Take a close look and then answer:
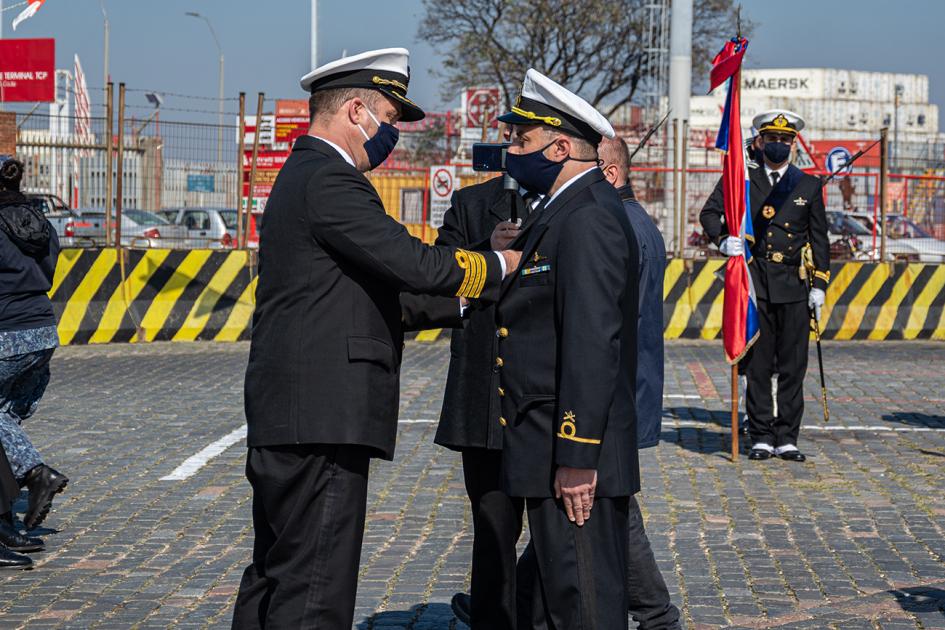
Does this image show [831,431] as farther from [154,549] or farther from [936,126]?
[936,126]

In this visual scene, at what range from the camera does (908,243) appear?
21.0 metres

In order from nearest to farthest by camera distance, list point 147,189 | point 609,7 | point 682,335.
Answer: point 682,335 < point 147,189 < point 609,7

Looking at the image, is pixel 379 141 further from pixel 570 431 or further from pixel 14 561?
pixel 14 561

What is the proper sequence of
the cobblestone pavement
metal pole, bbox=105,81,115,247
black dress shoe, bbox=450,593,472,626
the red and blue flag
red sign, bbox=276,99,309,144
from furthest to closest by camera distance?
red sign, bbox=276,99,309,144 → metal pole, bbox=105,81,115,247 → the red and blue flag → the cobblestone pavement → black dress shoe, bbox=450,593,472,626

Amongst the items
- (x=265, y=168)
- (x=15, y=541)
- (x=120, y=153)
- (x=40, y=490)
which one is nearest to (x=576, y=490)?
(x=15, y=541)

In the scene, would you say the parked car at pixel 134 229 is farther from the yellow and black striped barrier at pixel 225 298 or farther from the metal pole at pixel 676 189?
the metal pole at pixel 676 189

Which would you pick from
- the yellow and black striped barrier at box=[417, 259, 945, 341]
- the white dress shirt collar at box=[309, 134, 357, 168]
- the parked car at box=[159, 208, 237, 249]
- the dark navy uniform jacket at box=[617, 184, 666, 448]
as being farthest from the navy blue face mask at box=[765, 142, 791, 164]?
the parked car at box=[159, 208, 237, 249]

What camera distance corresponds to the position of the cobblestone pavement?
18.8ft

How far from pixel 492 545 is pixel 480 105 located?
18162mm

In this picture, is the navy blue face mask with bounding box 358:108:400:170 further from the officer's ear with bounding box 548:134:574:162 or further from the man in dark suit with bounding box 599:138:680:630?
the man in dark suit with bounding box 599:138:680:630

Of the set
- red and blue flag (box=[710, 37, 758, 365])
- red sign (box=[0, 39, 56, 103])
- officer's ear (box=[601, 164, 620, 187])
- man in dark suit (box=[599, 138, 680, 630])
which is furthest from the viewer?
red sign (box=[0, 39, 56, 103])

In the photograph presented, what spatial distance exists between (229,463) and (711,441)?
3.33 metres

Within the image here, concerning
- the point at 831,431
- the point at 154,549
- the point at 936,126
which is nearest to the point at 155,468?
the point at 154,549

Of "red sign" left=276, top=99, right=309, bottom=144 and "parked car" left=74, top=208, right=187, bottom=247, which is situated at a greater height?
"red sign" left=276, top=99, right=309, bottom=144
